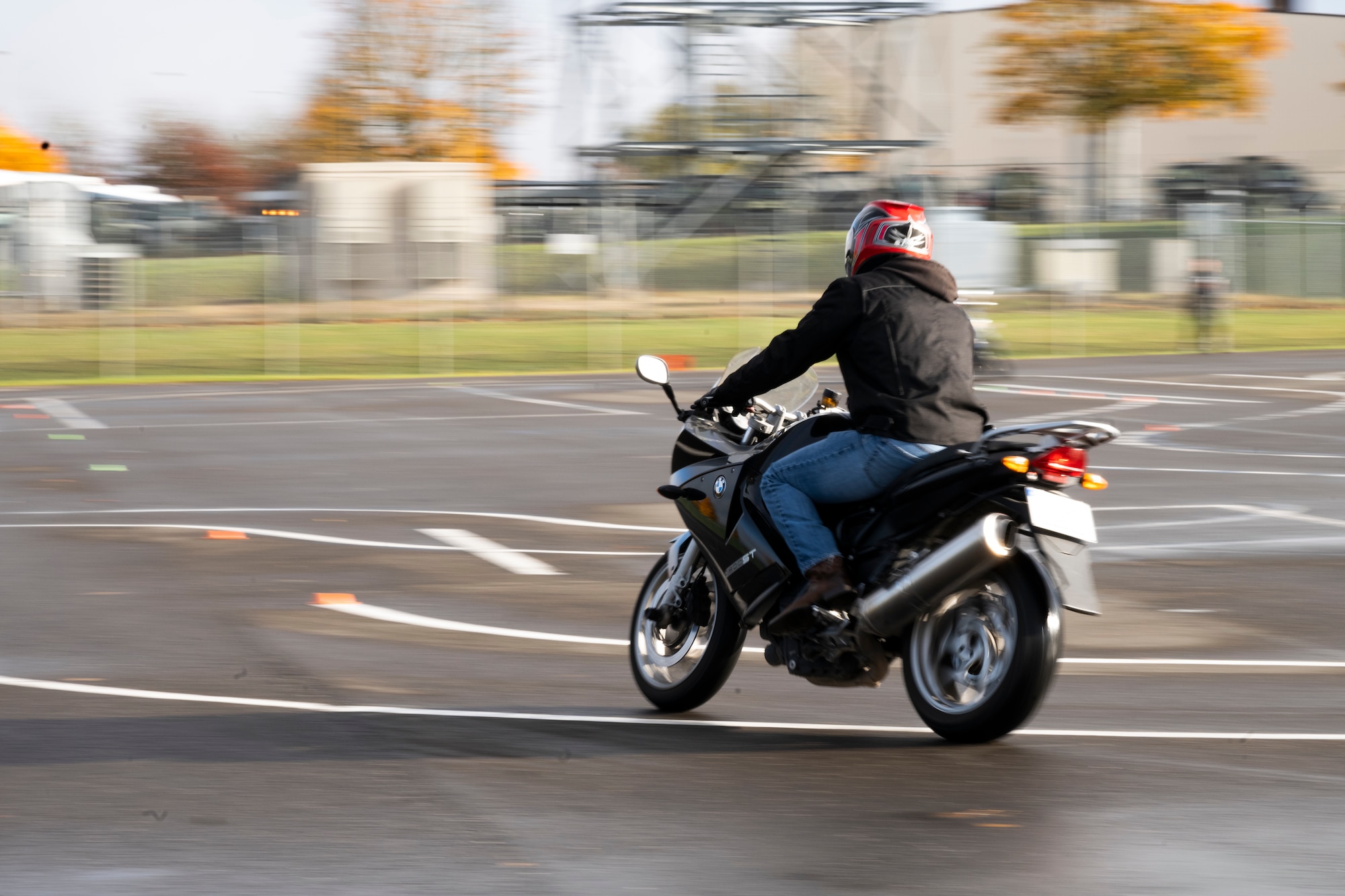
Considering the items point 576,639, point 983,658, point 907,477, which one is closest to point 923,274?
point 907,477

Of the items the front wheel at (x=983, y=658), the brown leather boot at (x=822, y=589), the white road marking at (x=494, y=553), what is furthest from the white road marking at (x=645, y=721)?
the white road marking at (x=494, y=553)

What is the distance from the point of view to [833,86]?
49562 mm

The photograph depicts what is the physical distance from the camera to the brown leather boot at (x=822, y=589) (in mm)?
6508

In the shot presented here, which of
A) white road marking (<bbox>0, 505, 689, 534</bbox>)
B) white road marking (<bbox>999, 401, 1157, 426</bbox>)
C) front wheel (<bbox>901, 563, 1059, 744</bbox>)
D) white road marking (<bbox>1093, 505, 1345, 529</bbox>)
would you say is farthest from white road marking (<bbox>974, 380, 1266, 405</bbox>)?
front wheel (<bbox>901, 563, 1059, 744</bbox>)

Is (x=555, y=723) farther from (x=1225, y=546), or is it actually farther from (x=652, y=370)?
(x=1225, y=546)

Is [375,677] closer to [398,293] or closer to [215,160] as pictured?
[398,293]

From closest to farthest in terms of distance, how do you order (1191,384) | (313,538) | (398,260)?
(313,538), (1191,384), (398,260)

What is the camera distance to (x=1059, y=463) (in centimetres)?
608

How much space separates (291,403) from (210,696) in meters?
17.6

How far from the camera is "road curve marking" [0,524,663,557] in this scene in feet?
37.8

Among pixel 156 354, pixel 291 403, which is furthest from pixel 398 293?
pixel 291 403

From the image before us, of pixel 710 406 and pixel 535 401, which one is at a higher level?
pixel 710 406

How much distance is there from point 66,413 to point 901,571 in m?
18.2

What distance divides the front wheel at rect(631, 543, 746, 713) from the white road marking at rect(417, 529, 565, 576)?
3.37m
